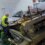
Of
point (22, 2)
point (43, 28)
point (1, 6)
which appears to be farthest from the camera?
point (22, 2)

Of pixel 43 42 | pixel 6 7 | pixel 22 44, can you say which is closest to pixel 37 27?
pixel 43 42

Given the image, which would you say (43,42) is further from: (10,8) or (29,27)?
(10,8)

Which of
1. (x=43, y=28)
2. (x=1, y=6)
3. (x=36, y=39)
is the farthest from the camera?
(x=1, y=6)

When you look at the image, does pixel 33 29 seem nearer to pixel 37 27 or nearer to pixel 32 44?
pixel 37 27

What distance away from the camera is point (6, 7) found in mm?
12188

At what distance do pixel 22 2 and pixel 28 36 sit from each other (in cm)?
975

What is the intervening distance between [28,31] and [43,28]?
15.2 inches

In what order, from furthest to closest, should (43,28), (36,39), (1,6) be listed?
1. (1,6)
2. (43,28)
3. (36,39)

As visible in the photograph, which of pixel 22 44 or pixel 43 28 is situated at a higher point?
pixel 43 28

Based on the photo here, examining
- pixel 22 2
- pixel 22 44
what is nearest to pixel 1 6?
pixel 22 2

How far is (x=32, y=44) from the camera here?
10.4ft

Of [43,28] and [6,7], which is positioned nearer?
[43,28]

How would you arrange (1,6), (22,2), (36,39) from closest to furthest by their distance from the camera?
(36,39) < (1,6) < (22,2)

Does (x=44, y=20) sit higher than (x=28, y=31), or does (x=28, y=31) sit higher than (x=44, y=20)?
(x=44, y=20)
